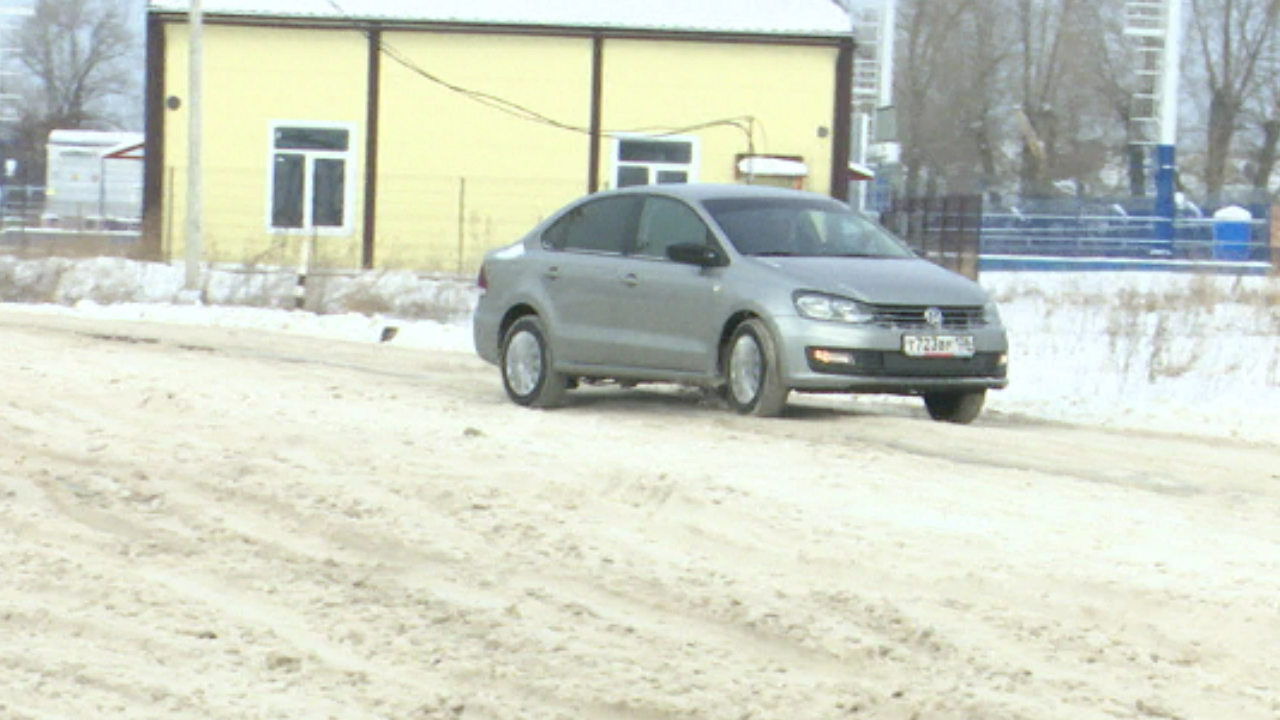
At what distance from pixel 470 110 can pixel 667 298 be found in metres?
26.9

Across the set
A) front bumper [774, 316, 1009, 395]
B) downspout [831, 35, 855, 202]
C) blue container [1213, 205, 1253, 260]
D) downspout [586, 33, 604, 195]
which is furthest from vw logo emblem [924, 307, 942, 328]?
blue container [1213, 205, 1253, 260]

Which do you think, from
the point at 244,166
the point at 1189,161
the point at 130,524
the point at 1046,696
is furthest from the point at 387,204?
the point at 1189,161

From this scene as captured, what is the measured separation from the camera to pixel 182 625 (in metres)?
7.07

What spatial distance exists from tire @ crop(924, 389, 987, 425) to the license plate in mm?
396

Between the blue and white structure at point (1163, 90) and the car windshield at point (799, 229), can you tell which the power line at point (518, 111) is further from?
the car windshield at point (799, 229)

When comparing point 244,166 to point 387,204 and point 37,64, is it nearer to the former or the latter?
point 387,204

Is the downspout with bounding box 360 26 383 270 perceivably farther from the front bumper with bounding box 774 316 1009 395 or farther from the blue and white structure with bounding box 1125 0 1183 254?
the front bumper with bounding box 774 316 1009 395

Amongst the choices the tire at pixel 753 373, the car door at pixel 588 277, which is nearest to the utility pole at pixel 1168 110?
the car door at pixel 588 277

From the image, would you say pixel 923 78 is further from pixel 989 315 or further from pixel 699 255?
pixel 699 255

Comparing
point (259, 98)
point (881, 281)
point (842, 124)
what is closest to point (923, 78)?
Result: point (842, 124)

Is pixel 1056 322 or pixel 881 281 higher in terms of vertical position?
pixel 881 281

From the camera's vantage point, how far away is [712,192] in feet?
47.5

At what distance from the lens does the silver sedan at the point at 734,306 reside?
13023 millimetres

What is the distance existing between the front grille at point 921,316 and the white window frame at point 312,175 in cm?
2760
